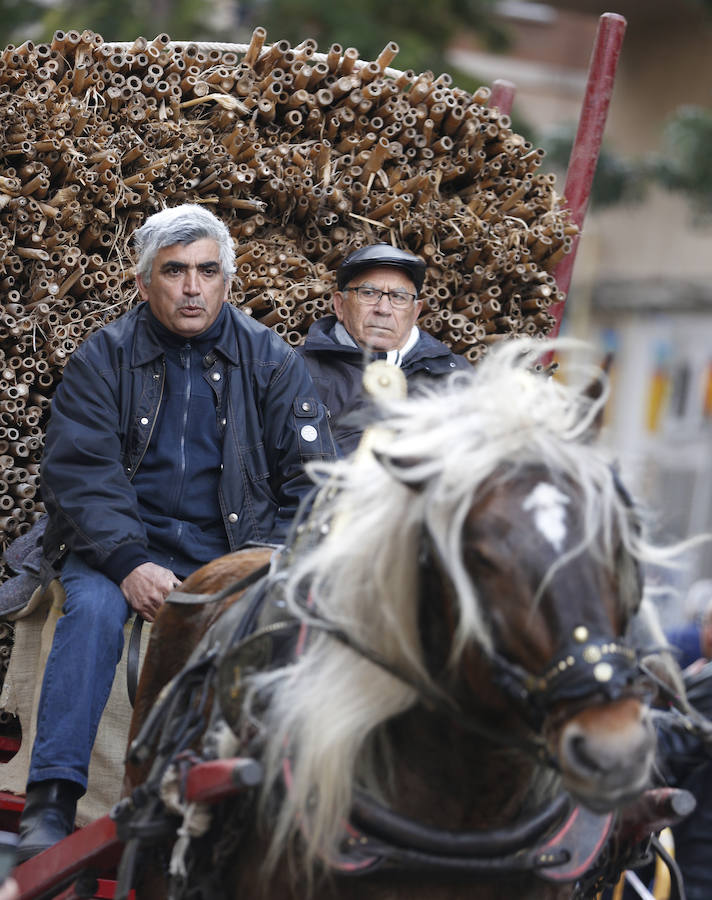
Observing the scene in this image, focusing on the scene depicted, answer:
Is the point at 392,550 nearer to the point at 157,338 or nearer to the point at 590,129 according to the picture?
the point at 157,338

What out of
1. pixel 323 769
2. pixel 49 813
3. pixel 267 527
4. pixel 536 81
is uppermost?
pixel 536 81

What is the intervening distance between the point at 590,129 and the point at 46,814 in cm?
345

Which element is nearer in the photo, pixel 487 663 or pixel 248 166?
pixel 487 663

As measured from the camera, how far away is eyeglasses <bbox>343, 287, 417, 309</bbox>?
4.52 metres

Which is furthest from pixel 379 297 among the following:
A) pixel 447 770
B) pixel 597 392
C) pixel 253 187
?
pixel 447 770

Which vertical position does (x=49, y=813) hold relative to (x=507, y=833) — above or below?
below

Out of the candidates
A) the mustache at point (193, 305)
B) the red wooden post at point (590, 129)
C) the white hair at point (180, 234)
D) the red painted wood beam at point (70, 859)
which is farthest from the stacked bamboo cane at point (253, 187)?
the red painted wood beam at point (70, 859)

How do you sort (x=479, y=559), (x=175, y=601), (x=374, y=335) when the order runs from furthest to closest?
(x=374, y=335) < (x=175, y=601) < (x=479, y=559)

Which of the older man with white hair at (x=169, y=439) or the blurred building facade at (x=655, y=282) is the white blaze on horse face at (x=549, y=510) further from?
the blurred building facade at (x=655, y=282)

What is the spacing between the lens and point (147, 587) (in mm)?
3645

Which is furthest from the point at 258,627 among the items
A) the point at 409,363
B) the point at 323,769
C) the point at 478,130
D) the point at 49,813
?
the point at 478,130

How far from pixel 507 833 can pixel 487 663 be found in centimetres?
42

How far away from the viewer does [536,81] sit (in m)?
22.9

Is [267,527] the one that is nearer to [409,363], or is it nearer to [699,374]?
[409,363]
